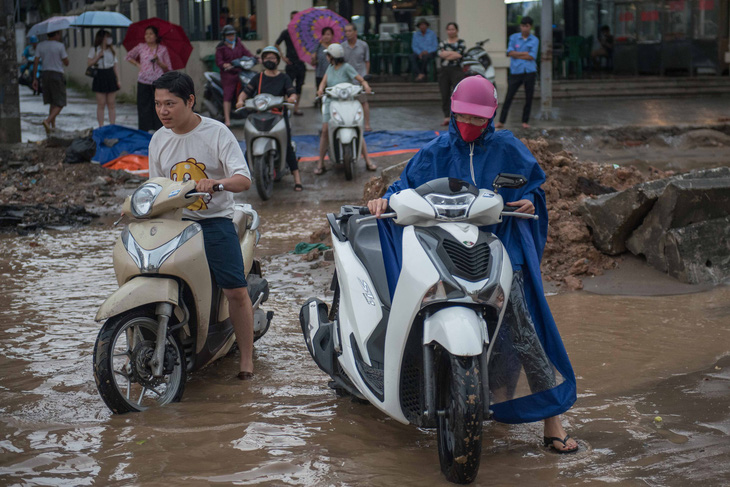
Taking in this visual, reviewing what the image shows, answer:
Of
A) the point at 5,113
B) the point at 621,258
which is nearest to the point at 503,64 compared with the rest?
the point at 5,113

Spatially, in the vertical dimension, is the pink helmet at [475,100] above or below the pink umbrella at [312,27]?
below

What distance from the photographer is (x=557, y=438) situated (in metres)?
3.86

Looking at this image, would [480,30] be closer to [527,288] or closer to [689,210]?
[689,210]

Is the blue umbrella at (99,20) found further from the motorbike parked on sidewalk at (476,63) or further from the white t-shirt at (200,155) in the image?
the white t-shirt at (200,155)

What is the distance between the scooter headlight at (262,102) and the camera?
35.6ft

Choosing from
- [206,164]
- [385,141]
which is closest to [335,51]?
[385,141]

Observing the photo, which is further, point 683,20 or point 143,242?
point 683,20

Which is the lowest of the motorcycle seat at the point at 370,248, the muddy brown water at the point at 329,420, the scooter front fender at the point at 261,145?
the muddy brown water at the point at 329,420

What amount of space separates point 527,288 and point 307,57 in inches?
453

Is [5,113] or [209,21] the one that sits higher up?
[209,21]

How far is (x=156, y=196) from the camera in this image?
4367mm

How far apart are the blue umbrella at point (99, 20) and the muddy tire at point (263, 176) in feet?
27.3

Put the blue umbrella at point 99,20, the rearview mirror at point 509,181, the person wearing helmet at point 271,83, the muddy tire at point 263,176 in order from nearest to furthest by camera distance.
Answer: the rearview mirror at point 509,181, the muddy tire at point 263,176, the person wearing helmet at point 271,83, the blue umbrella at point 99,20

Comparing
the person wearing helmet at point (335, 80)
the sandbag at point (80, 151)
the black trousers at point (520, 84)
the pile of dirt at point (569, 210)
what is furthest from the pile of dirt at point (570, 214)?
the sandbag at point (80, 151)
